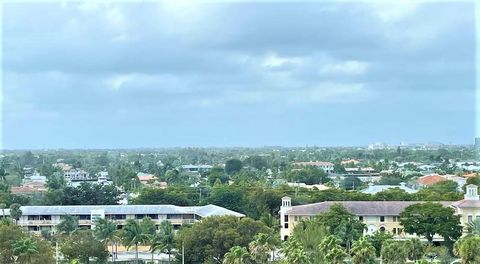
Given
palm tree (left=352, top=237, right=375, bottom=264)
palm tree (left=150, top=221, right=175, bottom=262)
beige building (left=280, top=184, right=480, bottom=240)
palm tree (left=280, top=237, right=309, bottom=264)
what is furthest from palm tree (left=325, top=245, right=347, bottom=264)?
beige building (left=280, top=184, right=480, bottom=240)

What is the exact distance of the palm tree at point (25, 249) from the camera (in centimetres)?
647

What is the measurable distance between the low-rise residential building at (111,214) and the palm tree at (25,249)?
442cm

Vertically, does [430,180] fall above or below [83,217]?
above

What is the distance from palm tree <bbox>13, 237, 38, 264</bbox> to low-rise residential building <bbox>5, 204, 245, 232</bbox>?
442 centimetres

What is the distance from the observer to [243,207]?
41.7ft

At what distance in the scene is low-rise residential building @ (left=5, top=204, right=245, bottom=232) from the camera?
1130 cm

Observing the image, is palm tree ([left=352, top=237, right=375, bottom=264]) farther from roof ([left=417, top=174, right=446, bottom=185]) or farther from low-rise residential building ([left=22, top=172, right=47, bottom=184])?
low-rise residential building ([left=22, top=172, right=47, bottom=184])

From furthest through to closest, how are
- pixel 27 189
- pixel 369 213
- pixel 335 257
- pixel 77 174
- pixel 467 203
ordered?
pixel 77 174 < pixel 27 189 < pixel 369 213 < pixel 467 203 < pixel 335 257

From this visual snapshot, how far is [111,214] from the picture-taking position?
11602 millimetres

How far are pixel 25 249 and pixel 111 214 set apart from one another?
512cm

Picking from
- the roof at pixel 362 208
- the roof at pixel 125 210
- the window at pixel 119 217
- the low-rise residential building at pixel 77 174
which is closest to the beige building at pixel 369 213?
the roof at pixel 362 208

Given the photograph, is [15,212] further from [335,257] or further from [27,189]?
[335,257]

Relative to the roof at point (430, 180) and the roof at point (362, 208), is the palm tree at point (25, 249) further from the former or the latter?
the roof at point (430, 180)

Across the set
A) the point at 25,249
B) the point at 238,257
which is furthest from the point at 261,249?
the point at 25,249
